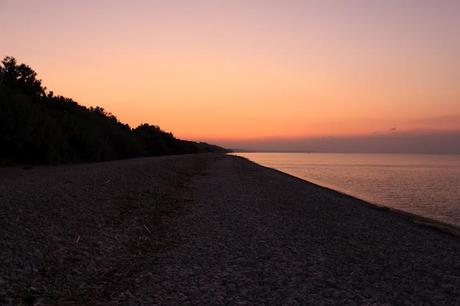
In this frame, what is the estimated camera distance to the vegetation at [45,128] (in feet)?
127

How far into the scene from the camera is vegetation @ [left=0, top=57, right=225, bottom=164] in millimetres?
38844

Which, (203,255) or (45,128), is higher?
(45,128)

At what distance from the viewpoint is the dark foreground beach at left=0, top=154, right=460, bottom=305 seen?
8.18 metres

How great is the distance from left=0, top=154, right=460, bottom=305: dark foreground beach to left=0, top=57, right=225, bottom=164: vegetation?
72.1 feet

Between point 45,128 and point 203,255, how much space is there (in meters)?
36.2

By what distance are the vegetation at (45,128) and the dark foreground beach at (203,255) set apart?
2199cm

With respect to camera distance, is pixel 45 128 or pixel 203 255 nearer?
pixel 203 255

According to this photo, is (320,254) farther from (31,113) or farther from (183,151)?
(183,151)

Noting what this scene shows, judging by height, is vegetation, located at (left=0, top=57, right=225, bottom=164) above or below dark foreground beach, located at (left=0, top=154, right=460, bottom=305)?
above

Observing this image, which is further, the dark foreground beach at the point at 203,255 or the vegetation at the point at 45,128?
the vegetation at the point at 45,128

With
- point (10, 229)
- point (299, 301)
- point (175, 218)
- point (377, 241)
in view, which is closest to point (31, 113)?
point (175, 218)

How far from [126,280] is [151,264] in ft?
4.39

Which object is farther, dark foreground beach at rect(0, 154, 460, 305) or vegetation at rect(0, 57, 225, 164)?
vegetation at rect(0, 57, 225, 164)

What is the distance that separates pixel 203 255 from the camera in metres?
11.2
